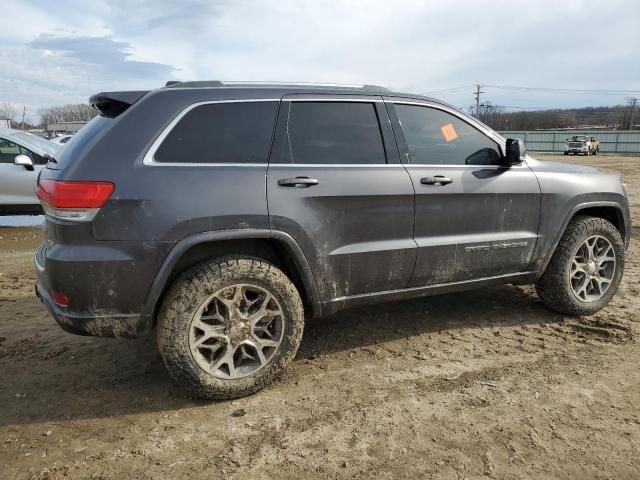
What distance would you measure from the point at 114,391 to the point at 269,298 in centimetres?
119

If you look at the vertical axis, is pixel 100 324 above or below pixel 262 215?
below

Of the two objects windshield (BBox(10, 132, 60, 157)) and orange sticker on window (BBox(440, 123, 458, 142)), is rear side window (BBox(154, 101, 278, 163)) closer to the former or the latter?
orange sticker on window (BBox(440, 123, 458, 142))

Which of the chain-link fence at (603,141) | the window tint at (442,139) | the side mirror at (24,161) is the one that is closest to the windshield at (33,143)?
the side mirror at (24,161)

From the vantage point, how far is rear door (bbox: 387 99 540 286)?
360 cm

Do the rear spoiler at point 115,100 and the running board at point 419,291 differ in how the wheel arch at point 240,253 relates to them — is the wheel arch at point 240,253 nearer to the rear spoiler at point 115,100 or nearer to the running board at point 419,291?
the running board at point 419,291

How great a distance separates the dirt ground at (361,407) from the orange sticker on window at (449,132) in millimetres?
1564

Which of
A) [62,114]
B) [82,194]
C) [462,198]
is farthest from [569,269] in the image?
[62,114]

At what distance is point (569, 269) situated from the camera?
4.25m

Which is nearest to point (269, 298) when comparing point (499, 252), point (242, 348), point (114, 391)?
point (242, 348)

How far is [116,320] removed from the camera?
2.87 meters

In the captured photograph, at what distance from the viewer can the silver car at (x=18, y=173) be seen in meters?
8.05

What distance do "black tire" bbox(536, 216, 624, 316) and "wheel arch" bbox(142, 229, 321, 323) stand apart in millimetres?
2186

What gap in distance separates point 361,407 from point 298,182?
143 centimetres

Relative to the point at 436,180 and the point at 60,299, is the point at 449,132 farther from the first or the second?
the point at 60,299
